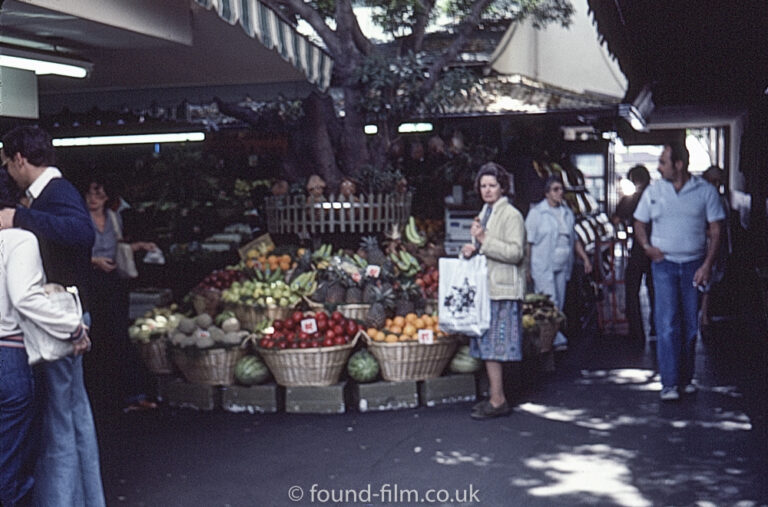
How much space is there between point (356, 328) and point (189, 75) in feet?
13.6

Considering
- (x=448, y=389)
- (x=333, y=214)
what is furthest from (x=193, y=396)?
(x=333, y=214)

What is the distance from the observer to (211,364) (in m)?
7.83

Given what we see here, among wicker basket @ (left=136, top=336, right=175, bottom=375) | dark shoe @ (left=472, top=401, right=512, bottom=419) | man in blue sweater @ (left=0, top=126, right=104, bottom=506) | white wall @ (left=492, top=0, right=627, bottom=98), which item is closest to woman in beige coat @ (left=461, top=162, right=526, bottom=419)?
dark shoe @ (left=472, top=401, right=512, bottom=419)

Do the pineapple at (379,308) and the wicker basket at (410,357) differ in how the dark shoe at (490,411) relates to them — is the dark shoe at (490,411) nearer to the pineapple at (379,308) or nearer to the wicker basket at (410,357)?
the wicker basket at (410,357)

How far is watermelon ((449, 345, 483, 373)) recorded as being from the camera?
26.4 ft

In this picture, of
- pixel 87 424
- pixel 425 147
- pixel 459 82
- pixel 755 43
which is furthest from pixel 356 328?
pixel 425 147

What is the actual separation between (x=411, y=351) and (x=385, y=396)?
0.44m

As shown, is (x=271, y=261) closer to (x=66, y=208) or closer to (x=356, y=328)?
(x=356, y=328)

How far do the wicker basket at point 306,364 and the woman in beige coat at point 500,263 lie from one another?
49.0 inches

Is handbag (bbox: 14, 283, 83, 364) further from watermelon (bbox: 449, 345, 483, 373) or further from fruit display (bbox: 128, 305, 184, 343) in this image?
watermelon (bbox: 449, 345, 483, 373)

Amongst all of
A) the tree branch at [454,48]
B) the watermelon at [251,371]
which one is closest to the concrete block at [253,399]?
the watermelon at [251,371]

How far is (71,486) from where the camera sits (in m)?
4.48

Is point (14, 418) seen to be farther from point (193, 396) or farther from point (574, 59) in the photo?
point (574, 59)

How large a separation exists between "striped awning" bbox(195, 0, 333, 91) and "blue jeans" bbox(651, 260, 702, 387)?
147 inches
